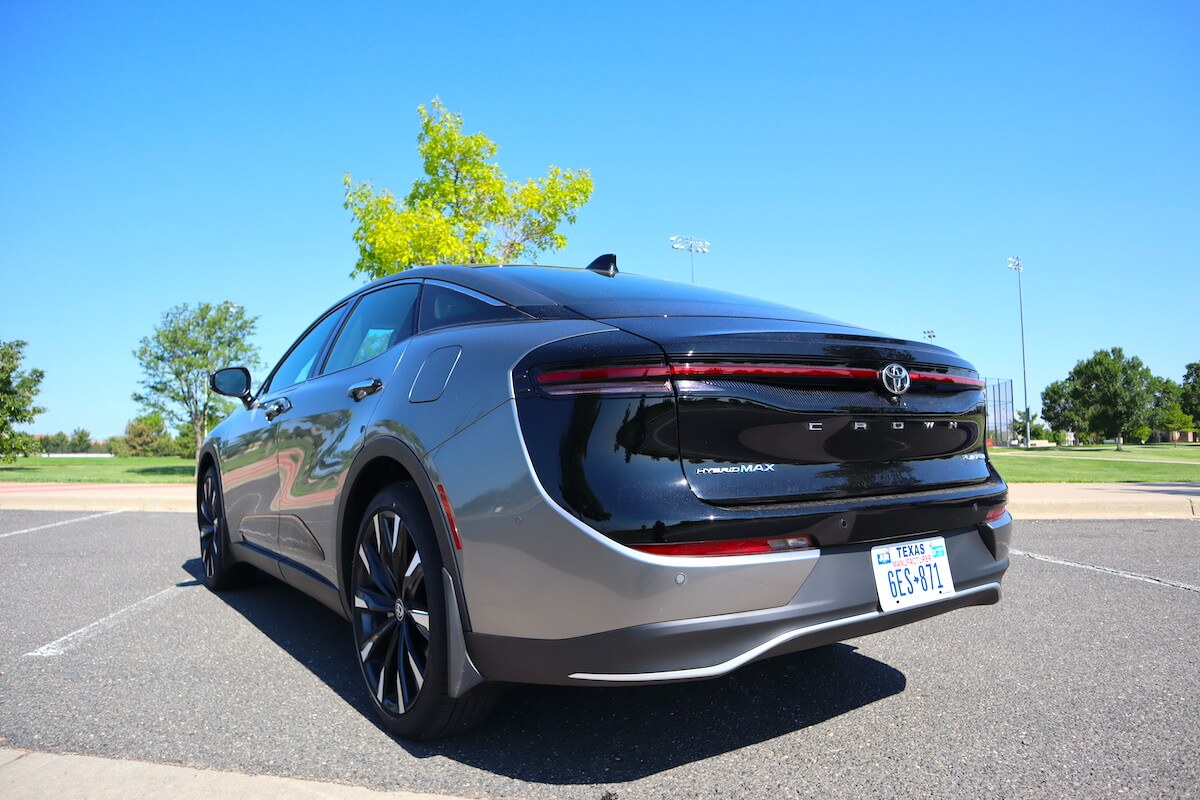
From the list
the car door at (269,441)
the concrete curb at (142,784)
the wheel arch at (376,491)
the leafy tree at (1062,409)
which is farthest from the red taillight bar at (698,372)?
the leafy tree at (1062,409)

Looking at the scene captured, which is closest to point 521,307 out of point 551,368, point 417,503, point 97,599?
point 551,368

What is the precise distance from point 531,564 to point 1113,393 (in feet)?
203

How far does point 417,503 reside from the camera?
267cm

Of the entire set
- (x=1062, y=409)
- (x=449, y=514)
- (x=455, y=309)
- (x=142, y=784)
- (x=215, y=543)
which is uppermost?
(x=1062, y=409)

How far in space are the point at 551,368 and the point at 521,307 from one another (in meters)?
0.55

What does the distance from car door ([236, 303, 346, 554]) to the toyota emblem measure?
8.76ft

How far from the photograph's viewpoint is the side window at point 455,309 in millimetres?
2807

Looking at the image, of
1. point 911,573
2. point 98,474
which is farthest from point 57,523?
point 98,474

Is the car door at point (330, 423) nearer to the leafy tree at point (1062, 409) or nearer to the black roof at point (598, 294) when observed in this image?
the black roof at point (598, 294)

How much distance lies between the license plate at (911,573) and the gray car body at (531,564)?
0.04m

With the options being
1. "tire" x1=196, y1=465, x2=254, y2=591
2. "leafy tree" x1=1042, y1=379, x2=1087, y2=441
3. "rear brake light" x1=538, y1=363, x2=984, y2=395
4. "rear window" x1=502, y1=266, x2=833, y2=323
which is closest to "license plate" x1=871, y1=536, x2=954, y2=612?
"rear brake light" x1=538, y1=363, x2=984, y2=395

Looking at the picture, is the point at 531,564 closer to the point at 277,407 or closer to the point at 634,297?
the point at 634,297

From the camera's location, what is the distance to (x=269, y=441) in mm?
4160

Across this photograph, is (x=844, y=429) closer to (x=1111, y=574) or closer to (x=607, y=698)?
(x=607, y=698)
